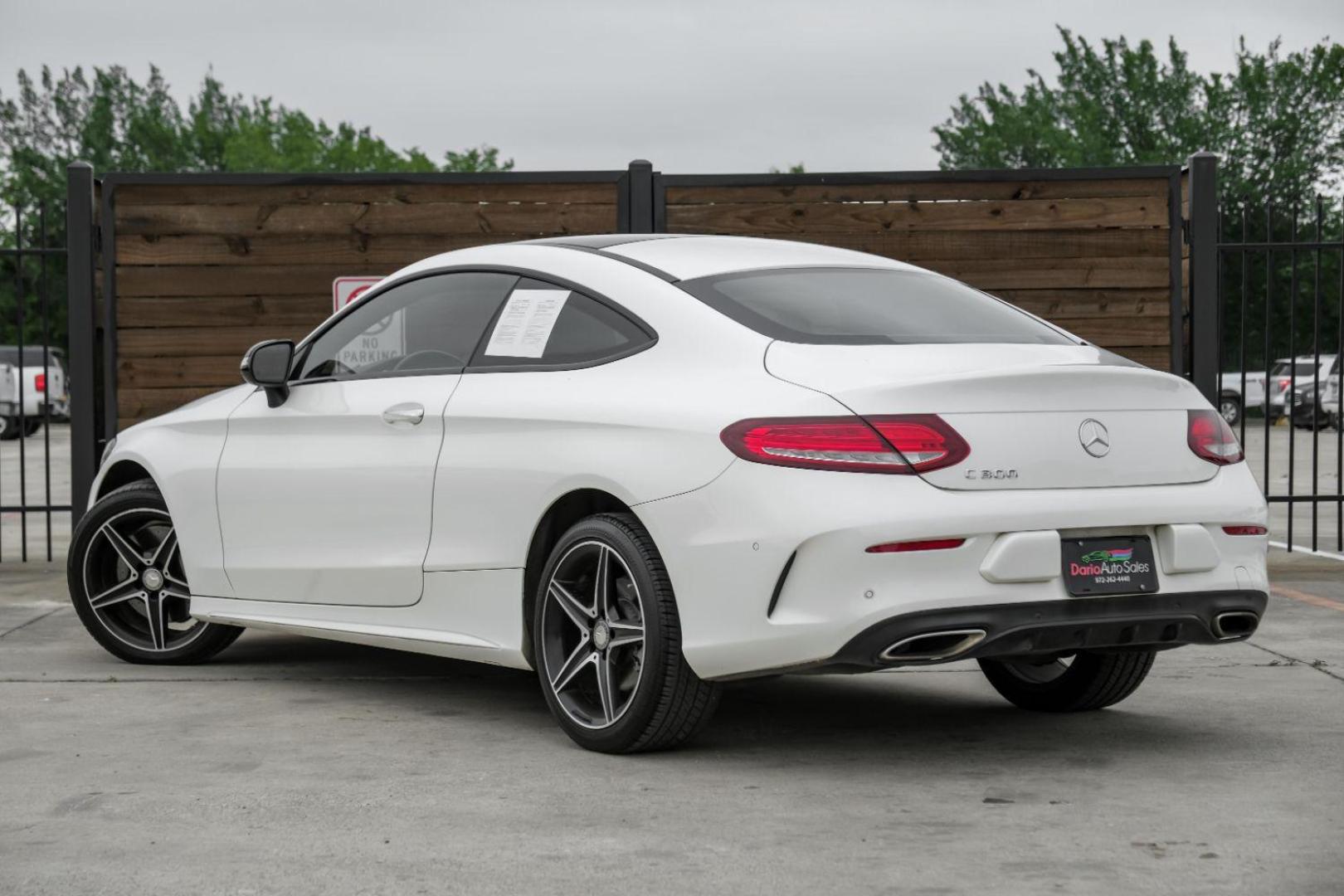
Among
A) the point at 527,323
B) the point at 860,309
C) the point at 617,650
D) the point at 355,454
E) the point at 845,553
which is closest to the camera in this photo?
the point at 845,553

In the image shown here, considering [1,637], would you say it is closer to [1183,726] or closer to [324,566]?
[324,566]

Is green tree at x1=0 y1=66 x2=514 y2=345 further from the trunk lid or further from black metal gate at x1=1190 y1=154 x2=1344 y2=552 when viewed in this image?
the trunk lid

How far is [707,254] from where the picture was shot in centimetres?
581

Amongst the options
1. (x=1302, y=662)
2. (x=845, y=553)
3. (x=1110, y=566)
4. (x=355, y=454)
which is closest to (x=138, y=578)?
(x=355, y=454)

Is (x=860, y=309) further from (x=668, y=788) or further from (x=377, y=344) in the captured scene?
(x=377, y=344)

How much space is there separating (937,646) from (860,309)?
1.15m

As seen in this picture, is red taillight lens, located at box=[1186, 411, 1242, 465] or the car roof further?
the car roof

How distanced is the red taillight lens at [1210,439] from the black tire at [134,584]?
385cm

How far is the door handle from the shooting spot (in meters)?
5.91

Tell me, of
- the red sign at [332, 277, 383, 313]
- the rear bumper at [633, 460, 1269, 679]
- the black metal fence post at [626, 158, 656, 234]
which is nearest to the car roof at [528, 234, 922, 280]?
the rear bumper at [633, 460, 1269, 679]

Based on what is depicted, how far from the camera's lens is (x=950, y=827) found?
4.36m

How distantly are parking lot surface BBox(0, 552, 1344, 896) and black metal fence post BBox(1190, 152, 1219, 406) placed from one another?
3390 mm

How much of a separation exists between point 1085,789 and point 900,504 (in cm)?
91

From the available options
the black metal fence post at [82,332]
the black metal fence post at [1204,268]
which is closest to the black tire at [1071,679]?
the black metal fence post at [1204,268]
